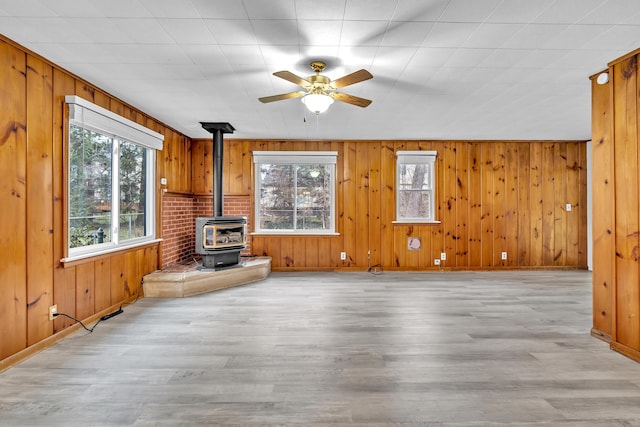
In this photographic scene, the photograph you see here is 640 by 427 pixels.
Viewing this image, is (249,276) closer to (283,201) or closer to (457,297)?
(283,201)

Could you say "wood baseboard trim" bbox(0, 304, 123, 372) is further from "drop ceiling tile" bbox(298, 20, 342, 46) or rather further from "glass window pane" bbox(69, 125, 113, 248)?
"drop ceiling tile" bbox(298, 20, 342, 46)

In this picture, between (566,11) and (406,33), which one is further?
(406,33)

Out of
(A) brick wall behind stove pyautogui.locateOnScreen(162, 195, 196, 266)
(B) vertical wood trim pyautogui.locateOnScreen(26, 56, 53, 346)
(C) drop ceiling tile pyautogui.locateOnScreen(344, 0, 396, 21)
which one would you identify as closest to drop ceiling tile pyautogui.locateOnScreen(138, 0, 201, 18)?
(C) drop ceiling tile pyautogui.locateOnScreen(344, 0, 396, 21)

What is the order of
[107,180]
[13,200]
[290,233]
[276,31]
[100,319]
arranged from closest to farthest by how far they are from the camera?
[276,31], [13,200], [100,319], [107,180], [290,233]

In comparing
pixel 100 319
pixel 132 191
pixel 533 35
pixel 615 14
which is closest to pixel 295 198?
pixel 132 191

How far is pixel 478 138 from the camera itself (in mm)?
5535

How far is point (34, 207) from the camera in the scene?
8.38 ft

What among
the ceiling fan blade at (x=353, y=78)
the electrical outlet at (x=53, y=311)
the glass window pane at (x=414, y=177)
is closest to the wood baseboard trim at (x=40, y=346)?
the electrical outlet at (x=53, y=311)

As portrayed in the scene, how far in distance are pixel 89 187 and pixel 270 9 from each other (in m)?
2.65

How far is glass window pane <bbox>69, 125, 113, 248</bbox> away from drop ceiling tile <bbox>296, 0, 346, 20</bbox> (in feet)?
8.14

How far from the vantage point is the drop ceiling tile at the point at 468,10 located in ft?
6.16

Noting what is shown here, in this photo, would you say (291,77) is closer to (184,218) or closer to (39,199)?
(39,199)

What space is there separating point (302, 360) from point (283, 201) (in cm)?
365

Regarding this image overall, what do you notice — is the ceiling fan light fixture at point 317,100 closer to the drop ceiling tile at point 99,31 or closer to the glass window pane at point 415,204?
the drop ceiling tile at point 99,31
